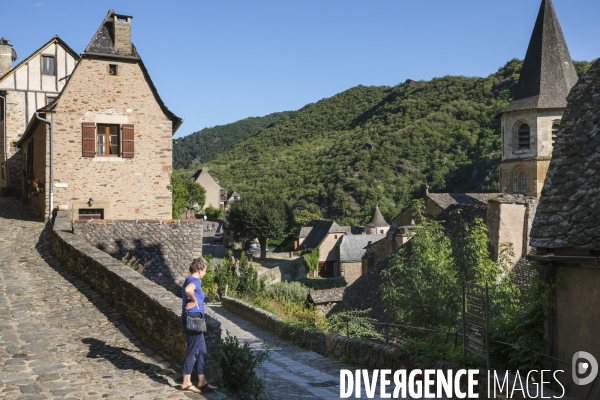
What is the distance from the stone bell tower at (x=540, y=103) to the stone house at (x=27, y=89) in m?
27.8

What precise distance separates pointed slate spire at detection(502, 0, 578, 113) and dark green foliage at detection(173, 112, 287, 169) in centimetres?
10689

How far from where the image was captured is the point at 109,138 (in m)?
17.3

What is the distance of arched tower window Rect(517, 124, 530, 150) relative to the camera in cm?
3869

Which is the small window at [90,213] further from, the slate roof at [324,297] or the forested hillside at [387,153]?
the forested hillside at [387,153]

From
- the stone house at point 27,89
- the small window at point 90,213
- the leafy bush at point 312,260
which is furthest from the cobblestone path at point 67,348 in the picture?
the leafy bush at point 312,260

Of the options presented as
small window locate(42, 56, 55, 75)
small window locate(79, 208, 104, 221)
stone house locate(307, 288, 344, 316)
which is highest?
small window locate(42, 56, 55, 75)

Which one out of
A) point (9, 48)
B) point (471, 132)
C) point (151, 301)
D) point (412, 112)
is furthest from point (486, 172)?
point (151, 301)

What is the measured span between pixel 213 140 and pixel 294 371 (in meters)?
145

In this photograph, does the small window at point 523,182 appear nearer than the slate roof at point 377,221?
Yes

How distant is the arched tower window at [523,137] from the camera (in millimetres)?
38688

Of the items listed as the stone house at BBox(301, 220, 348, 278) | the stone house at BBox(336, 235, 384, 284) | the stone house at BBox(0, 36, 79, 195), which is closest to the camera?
the stone house at BBox(0, 36, 79, 195)

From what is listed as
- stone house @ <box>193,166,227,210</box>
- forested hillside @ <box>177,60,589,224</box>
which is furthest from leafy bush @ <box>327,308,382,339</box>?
stone house @ <box>193,166,227,210</box>

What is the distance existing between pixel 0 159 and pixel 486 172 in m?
51.9

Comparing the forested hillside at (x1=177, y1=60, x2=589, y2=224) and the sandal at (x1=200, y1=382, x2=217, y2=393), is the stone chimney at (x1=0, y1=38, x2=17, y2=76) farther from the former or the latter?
the forested hillside at (x1=177, y1=60, x2=589, y2=224)
